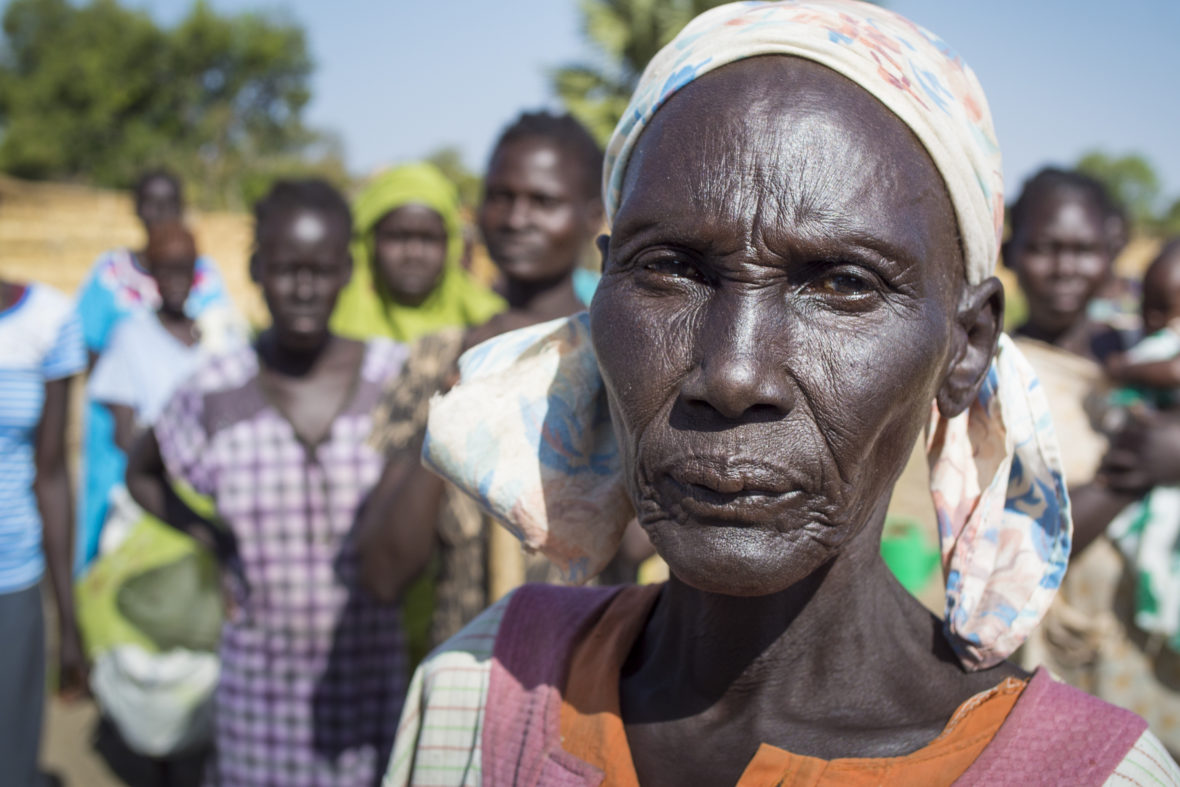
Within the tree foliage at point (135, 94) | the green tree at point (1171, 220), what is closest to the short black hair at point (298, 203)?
the tree foliage at point (135, 94)

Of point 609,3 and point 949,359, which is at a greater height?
point 609,3

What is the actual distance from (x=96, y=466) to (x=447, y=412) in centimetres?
432

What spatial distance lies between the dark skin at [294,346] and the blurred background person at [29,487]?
1.31 ft

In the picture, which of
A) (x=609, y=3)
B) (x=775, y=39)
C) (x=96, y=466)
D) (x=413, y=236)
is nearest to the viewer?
(x=775, y=39)

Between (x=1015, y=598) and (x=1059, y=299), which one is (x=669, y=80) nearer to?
(x=1015, y=598)

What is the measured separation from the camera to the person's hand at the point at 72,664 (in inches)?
149

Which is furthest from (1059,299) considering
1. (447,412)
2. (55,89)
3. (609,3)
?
(55,89)

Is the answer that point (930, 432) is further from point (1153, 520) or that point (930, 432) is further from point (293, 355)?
point (293, 355)

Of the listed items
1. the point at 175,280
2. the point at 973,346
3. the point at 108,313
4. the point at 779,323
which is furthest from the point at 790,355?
the point at 108,313

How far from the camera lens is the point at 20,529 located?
330 centimetres

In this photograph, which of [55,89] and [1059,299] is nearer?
[1059,299]

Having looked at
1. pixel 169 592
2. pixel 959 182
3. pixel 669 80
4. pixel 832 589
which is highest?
pixel 669 80

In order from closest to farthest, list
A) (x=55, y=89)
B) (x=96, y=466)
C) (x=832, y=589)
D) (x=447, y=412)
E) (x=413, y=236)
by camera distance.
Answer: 1. (x=832, y=589)
2. (x=447, y=412)
3. (x=413, y=236)
4. (x=96, y=466)
5. (x=55, y=89)

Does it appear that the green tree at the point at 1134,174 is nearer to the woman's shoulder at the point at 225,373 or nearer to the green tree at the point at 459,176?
the green tree at the point at 459,176
